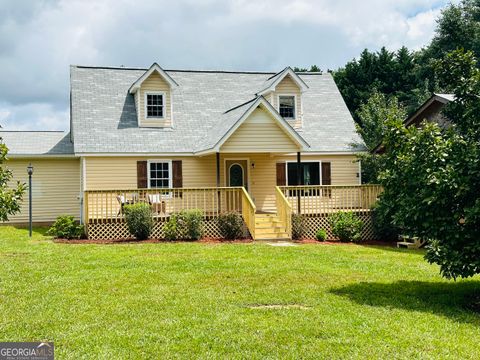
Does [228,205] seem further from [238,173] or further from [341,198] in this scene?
[341,198]

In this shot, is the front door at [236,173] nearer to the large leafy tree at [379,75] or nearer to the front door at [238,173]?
the front door at [238,173]

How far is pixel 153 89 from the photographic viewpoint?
72.0ft

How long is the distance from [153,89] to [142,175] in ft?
13.2

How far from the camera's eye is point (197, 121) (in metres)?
22.5

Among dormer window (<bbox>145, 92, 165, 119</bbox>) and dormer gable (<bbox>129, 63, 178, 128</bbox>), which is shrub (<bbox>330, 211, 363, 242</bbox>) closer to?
dormer gable (<bbox>129, 63, 178, 128</bbox>)

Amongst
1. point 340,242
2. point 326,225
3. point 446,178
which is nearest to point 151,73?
point 326,225

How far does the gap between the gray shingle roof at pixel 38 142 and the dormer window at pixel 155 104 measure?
4.14m

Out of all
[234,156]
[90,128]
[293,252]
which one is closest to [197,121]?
[234,156]

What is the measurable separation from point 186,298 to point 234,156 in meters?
13.2

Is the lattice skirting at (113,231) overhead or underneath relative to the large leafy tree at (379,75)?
underneath

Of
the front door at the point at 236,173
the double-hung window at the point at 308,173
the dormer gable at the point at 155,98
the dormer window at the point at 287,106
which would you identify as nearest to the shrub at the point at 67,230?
the dormer gable at the point at 155,98

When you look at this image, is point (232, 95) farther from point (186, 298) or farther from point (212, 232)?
point (186, 298)

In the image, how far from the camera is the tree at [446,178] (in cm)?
859

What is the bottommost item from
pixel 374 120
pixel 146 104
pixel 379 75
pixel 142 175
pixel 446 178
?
pixel 446 178
